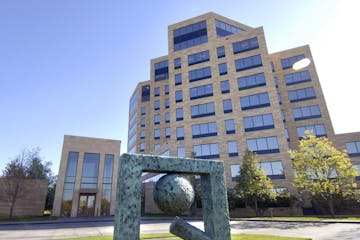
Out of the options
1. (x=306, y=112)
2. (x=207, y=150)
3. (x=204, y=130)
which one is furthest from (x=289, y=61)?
Answer: (x=207, y=150)

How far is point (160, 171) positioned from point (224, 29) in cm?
4512

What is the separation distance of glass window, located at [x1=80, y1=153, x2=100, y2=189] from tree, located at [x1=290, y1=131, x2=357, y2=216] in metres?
25.1

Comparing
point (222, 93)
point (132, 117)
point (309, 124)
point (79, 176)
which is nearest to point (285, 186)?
point (309, 124)

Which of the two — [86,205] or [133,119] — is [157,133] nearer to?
[133,119]

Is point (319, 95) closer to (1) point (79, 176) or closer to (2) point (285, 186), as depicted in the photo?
(2) point (285, 186)

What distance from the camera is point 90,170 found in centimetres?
2938

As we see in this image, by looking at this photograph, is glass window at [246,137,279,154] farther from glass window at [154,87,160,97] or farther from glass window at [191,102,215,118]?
glass window at [154,87,160,97]

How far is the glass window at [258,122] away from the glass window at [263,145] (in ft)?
6.00

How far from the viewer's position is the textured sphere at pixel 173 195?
16.3 feet

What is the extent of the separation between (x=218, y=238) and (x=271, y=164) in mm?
30151

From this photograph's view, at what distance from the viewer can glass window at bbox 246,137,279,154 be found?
33250mm

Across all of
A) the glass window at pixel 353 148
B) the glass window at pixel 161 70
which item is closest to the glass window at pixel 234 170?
the glass window at pixel 353 148

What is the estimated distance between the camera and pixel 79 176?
28516 mm

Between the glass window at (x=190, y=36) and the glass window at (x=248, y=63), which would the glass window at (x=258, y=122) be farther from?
the glass window at (x=190, y=36)
